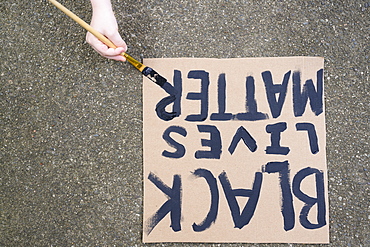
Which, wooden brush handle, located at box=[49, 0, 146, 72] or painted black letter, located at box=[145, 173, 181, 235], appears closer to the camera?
wooden brush handle, located at box=[49, 0, 146, 72]

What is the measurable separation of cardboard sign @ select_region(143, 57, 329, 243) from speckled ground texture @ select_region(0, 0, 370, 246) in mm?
35

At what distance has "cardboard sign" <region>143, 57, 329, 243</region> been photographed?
2.76ft

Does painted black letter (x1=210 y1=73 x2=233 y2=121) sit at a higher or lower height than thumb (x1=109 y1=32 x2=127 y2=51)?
lower

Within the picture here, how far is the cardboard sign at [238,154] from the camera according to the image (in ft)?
2.76

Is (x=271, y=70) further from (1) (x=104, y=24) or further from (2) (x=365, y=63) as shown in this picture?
(1) (x=104, y=24)

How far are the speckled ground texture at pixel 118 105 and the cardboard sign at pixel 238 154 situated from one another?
4cm

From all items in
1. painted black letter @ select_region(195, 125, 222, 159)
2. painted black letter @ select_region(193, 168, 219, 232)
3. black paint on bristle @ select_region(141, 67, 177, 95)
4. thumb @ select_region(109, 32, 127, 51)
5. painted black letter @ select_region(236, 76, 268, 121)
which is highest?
thumb @ select_region(109, 32, 127, 51)

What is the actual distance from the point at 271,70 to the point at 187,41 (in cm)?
26

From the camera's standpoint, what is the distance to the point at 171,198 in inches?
33.4

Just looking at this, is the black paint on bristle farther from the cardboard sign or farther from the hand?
the hand

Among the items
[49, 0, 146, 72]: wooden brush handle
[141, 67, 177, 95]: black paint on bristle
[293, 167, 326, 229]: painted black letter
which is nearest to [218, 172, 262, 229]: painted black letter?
[293, 167, 326, 229]: painted black letter

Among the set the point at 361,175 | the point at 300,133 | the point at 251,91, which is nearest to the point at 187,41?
the point at 251,91

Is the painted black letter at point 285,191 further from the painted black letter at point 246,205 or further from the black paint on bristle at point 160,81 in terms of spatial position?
the black paint on bristle at point 160,81

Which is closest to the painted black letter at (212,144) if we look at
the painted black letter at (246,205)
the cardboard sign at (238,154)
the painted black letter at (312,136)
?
the cardboard sign at (238,154)
